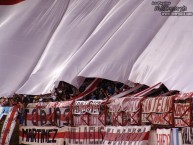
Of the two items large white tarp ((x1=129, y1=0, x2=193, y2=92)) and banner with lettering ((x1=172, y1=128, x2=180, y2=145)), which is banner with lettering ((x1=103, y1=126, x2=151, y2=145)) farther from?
large white tarp ((x1=129, y1=0, x2=193, y2=92))

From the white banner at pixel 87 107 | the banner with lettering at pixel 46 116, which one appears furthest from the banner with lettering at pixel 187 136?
the banner with lettering at pixel 46 116

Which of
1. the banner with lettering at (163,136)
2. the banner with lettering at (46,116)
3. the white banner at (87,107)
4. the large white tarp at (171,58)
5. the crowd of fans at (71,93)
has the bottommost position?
the banner with lettering at (163,136)

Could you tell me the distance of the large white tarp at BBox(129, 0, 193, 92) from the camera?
53.4ft

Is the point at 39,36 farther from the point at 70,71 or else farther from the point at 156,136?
the point at 156,136

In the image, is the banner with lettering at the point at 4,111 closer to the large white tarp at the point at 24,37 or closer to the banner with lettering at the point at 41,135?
the banner with lettering at the point at 41,135

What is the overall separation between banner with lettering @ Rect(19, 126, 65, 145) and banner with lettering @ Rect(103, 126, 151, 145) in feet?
8.12

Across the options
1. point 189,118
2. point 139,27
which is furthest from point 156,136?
point 139,27

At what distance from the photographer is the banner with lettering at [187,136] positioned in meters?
12.3

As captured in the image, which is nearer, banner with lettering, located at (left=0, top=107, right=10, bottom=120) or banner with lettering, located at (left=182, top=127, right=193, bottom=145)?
banner with lettering, located at (left=182, top=127, right=193, bottom=145)

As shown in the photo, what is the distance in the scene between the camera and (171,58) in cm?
1739

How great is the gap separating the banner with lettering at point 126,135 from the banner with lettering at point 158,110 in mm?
343

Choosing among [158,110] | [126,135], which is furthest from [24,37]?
[158,110]

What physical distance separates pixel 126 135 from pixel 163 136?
5.64 ft

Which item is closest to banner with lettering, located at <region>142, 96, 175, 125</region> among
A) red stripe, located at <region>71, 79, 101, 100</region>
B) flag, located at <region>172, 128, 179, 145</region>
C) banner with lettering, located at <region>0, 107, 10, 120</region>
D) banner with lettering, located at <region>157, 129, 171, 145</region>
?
banner with lettering, located at <region>157, 129, 171, 145</region>
